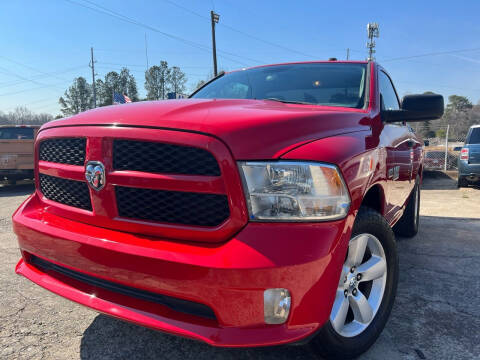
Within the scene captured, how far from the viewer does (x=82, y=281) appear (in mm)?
1793

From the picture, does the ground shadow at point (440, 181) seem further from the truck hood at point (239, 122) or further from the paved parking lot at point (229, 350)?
the truck hood at point (239, 122)

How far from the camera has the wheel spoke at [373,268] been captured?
1.95 metres

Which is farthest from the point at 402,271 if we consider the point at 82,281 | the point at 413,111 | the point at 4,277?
the point at 4,277

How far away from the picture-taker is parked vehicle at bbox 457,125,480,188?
857 cm

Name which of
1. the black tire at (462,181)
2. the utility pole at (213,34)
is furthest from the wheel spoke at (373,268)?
the utility pole at (213,34)

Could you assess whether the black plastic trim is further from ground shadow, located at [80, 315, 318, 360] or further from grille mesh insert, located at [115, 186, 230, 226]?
ground shadow, located at [80, 315, 318, 360]

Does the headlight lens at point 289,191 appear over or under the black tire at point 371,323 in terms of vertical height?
over

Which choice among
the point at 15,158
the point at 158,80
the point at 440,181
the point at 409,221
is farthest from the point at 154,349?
the point at 158,80

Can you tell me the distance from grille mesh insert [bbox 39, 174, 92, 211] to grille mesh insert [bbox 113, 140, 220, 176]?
0.98 ft

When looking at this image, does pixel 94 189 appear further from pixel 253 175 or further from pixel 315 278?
pixel 315 278

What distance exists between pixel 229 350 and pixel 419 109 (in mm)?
1900

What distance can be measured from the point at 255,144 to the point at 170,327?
800 millimetres

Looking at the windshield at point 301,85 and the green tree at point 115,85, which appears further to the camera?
the green tree at point 115,85

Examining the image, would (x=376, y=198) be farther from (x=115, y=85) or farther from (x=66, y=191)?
(x=115, y=85)
